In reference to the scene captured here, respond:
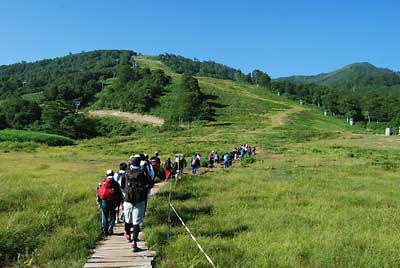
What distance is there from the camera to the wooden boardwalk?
8.80 m

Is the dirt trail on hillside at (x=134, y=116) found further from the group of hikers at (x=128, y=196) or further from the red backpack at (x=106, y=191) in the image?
the red backpack at (x=106, y=191)

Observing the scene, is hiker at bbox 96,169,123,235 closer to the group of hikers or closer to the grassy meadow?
the group of hikers

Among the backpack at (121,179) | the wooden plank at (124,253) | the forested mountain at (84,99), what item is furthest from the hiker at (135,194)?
the forested mountain at (84,99)

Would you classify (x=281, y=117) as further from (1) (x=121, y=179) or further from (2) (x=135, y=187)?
(2) (x=135, y=187)

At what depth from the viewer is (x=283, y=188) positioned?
20828mm

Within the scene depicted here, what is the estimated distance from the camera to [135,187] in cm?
980

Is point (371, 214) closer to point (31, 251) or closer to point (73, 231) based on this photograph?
point (73, 231)

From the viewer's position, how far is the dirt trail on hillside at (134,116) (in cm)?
10386

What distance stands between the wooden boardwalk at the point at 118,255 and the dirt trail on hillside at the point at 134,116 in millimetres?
89662

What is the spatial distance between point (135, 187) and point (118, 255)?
1.61m

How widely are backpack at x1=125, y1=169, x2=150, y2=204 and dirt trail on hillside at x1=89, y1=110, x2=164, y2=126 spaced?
3554 inches

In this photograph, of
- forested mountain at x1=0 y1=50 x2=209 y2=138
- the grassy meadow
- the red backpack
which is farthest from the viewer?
forested mountain at x1=0 y1=50 x2=209 y2=138

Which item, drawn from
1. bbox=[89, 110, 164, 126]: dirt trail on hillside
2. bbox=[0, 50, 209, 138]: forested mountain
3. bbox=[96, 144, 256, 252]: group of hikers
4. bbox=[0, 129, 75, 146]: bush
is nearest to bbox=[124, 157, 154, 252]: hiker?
bbox=[96, 144, 256, 252]: group of hikers

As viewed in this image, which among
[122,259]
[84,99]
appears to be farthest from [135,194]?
[84,99]
